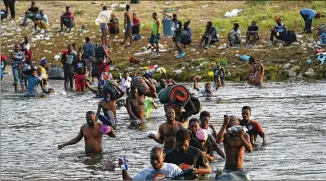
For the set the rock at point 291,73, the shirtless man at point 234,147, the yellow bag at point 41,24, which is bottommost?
the rock at point 291,73

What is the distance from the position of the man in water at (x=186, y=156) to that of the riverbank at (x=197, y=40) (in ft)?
62.2

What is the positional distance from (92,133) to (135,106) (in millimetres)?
4428

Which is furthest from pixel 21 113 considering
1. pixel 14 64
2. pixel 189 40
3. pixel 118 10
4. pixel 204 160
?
pixel 118 10

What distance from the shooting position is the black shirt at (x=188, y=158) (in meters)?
12.6

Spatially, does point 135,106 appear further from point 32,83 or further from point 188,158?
point 188,158

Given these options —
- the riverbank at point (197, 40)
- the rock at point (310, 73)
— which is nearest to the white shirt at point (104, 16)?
the riverbank at point (197, 40)

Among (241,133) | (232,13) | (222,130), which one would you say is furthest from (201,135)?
(232,13)

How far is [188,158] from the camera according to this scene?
1257cm

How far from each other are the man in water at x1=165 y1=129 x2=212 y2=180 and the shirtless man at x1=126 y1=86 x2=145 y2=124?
9.21 metres

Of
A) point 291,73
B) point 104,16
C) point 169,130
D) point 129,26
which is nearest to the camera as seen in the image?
point 169,130

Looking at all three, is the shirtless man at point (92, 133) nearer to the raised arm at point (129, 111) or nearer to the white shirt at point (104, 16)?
the raised arm at point (129, 111)

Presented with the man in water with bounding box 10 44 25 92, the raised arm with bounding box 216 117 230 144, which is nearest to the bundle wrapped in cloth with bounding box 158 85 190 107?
the raised arm with bounding box 216 117 230 144

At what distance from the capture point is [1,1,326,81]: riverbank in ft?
107

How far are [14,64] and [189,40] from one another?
6.54 metres
